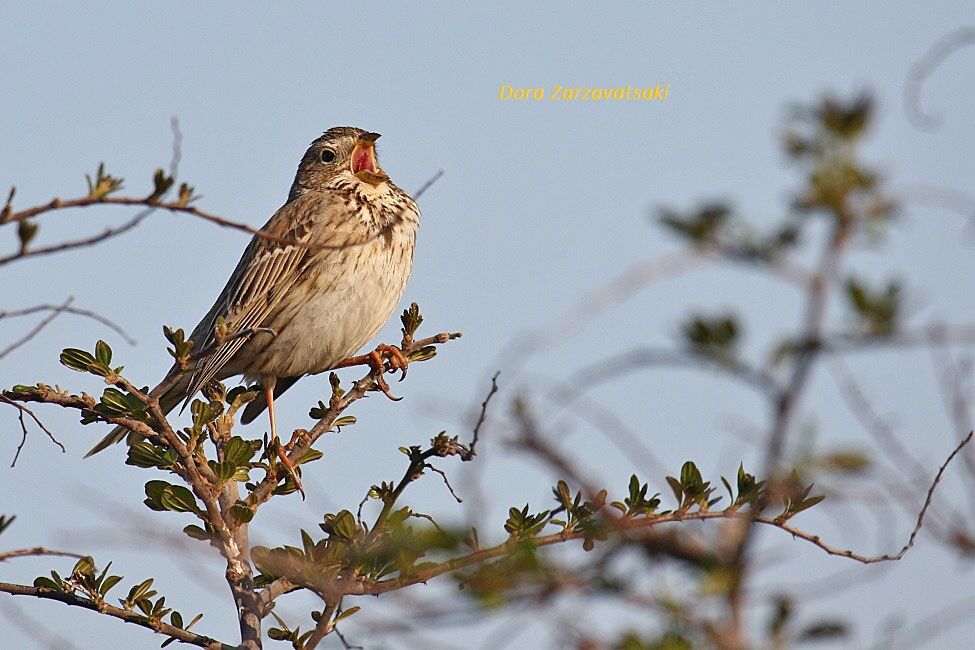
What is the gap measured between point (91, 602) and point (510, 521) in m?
1.57

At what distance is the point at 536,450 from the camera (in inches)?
74.7

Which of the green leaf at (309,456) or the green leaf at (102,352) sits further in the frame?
the green leaf at (309,456)

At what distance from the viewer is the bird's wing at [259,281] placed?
308 inches

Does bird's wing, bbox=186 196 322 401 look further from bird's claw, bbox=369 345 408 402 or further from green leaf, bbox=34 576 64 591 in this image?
green leaf, bbox=34 576 64 591

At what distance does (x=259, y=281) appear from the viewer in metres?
8.30

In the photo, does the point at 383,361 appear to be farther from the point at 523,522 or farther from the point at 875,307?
the point at 875,307

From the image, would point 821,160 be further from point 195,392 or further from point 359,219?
point 359,219

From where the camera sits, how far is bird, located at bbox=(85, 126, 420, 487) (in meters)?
7.77

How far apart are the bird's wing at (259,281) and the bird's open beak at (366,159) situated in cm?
57

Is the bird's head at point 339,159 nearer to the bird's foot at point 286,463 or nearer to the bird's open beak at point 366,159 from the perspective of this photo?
the bird's open beak at point 366,159

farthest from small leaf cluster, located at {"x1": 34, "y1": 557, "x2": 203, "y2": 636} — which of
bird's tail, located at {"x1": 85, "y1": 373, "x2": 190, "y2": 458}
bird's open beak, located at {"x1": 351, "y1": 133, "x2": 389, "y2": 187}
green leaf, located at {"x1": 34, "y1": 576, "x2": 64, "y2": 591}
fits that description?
bird's open beak, located at {"x1": 351, "y1": 133, "x2": 389, "y2": 187}

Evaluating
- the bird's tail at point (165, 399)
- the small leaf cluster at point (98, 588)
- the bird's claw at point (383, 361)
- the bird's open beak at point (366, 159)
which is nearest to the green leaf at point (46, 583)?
the small leaf cluster at point (98, 588)

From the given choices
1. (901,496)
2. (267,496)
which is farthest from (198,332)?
(901,496)

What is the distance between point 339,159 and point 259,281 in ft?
5.02
